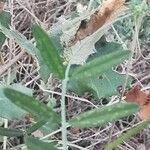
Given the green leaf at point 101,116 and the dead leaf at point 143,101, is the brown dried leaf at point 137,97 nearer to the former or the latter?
the dead leaf at point 143,101

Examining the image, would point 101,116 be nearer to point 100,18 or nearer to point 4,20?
point 100,18

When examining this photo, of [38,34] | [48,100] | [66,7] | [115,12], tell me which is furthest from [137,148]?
[38,34]

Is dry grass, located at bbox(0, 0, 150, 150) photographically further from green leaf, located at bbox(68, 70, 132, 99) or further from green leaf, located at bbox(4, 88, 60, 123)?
green leaf, located at bbox(4, 88, 60, 123)

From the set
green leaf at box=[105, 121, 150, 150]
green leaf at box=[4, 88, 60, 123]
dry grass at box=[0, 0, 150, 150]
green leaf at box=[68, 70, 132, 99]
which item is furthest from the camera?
dry grass at box=[0, 0, 150, 150]

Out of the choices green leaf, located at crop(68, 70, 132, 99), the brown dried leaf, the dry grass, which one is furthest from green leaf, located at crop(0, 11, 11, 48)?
the brown dried leaf

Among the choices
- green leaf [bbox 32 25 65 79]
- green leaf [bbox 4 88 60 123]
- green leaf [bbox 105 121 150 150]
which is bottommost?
green leaf [bbox 105 121 150 150]

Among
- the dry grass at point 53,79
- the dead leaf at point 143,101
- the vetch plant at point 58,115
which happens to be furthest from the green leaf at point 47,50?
the dry grass at point 53,79

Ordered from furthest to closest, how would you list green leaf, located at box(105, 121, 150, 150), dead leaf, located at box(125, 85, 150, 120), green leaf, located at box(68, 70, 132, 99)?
green leaf, located at box(68, 70, 132, 99) → dead leaf, located at box(125, 85, 150, 120) → green leaf, located at box(105, 121, 150, 150)
